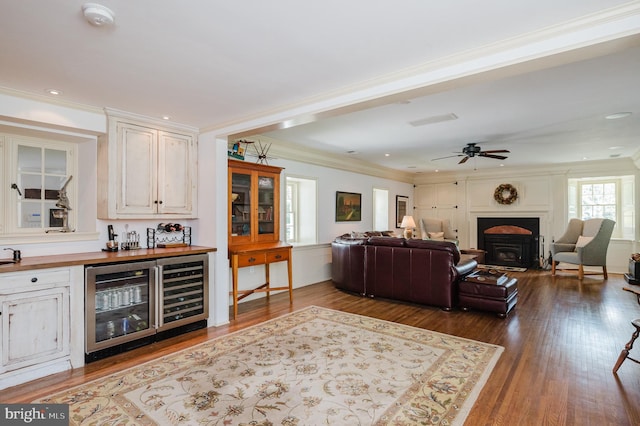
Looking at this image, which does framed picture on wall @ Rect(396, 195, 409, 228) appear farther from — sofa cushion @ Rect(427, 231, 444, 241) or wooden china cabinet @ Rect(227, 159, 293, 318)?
wooden china cabinet @ Rect(227, 159, 293, 318)

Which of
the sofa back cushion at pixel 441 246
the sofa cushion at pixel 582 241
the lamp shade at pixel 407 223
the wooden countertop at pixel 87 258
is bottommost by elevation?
the sofa cushion at pixel 582 241

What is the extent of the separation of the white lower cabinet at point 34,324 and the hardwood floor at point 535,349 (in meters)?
0.12

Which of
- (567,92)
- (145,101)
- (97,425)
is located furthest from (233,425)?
(567,92)

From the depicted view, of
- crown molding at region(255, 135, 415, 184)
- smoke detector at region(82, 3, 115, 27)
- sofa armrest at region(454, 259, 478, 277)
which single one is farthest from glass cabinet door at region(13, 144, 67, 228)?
sofa armrest at region(454, 259, 478, 277)

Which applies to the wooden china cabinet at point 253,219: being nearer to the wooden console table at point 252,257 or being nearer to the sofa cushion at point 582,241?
the wooden console table at point 252,257

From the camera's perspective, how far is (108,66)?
2.42 m

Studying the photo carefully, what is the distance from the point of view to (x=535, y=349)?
3213mm

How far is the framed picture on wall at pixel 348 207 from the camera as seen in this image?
6820 millimetres

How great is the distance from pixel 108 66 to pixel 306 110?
1613mm

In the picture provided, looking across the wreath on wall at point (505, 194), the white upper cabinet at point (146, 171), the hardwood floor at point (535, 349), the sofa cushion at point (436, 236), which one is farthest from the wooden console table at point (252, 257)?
the wreath on wall at point (505, 194)

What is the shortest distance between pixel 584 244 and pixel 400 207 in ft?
13.6

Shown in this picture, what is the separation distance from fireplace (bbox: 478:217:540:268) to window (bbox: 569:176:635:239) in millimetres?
1019

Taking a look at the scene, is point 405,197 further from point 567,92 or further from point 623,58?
point 623,58

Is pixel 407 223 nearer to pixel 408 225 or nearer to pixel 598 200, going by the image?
pixel 408 225
